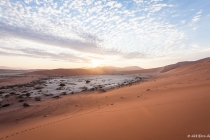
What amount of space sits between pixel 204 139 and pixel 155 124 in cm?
134

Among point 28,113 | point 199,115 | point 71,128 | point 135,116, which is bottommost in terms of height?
point 28,113

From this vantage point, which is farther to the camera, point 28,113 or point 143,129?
point 28,113

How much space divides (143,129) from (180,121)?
1113 millimetres

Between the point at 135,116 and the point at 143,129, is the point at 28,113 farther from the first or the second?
the point at 143,129

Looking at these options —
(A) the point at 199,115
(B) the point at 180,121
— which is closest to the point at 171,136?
(B) the point at 180,121

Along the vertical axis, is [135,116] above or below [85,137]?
above

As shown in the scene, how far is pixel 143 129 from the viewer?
3.82 m

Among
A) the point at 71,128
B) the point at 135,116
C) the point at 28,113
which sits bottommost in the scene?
the point at 28,113

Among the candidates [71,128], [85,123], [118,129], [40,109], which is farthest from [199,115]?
[40,109]

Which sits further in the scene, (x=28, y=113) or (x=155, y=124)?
(x=28, y=113)

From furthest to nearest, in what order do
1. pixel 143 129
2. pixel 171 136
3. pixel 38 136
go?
pixel 38 136, pixel 143 129, pixel 171 136

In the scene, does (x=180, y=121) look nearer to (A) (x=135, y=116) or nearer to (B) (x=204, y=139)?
(B) (x=204, y=139)

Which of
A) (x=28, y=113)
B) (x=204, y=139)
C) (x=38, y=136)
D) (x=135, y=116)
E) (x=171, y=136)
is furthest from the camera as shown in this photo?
(x=28, y=113)

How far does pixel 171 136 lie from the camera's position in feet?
10.4
